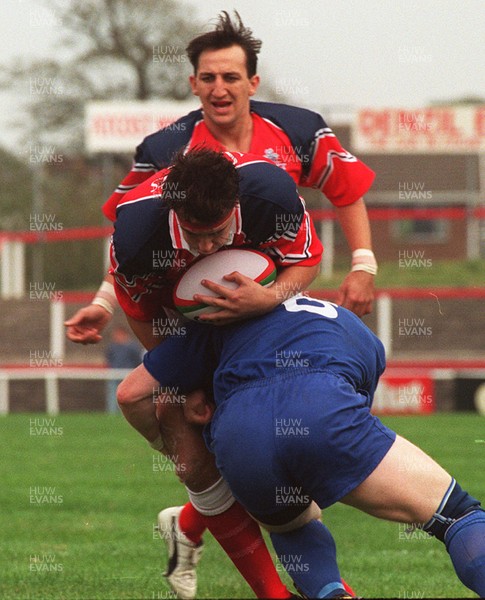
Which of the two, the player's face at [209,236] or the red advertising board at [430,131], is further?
the red advertising board at [430,131]

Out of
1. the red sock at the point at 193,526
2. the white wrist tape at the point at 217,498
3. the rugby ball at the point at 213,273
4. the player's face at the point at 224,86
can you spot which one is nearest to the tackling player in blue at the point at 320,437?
the rugby ball at the point at 213,273

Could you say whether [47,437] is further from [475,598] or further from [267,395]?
[267,395]

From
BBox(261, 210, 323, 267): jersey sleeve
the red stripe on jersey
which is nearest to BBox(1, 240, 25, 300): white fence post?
the red stripe on jersey

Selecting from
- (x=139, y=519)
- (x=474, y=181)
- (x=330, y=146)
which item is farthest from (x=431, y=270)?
(x=330, y=146)

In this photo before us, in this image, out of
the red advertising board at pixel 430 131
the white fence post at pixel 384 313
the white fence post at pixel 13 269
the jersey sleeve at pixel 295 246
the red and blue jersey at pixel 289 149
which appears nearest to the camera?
the jersey sleeve at pixel 295 246

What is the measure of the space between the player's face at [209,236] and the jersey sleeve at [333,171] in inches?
57.4

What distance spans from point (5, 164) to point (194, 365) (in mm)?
34889

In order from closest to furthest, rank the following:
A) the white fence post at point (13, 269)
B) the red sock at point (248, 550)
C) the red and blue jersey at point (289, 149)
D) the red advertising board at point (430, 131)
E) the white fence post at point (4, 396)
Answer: the red sock at point (248, 550), the red and blue jersey at point (289, 149), the white fence post at point (4, 396), the white fence post at point (13, 269), the red advertising board at point (430, 131)

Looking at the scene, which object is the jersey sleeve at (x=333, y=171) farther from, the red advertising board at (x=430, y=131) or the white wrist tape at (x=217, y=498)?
the red advertising board at (x=430, y=131)

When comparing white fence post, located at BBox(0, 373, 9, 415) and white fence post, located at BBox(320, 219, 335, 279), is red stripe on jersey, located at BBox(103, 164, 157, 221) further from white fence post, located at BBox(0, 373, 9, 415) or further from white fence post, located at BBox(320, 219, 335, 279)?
white fence post, located at BBox(320, 219, 335, 279)

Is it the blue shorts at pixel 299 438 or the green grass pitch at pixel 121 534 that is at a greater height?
the blue shorts at pixel 299 438

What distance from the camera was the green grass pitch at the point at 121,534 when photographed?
205 inches

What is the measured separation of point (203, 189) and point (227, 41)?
6.03ft

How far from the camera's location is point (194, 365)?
13.2ft
